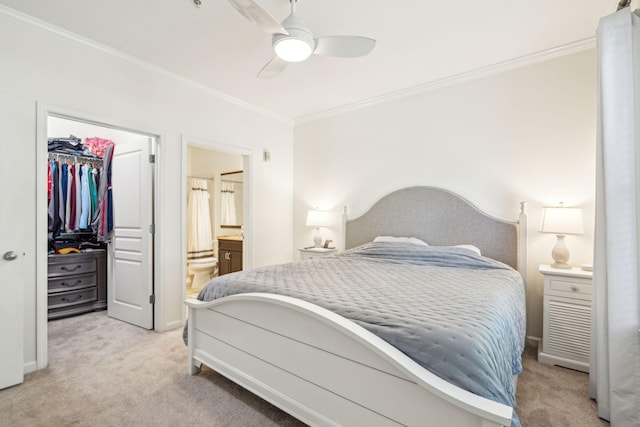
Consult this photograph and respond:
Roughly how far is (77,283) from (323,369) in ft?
11.5

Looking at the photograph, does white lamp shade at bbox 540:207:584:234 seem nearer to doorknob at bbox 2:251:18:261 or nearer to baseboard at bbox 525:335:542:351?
baseboard at bbox 525:335:542:351

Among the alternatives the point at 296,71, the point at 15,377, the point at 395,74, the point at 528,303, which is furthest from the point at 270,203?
the point at 528,303

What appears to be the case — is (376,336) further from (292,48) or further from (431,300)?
(292,48)

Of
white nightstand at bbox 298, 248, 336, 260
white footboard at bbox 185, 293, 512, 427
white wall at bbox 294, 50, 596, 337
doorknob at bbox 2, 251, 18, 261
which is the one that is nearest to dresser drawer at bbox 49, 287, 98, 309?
doorknob at bbox 2, 251, 18, 261

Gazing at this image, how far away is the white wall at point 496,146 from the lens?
2.55 metres

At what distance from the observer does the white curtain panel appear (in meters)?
1.61

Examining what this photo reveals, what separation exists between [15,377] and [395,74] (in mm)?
3845

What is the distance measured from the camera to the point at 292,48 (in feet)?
6.39

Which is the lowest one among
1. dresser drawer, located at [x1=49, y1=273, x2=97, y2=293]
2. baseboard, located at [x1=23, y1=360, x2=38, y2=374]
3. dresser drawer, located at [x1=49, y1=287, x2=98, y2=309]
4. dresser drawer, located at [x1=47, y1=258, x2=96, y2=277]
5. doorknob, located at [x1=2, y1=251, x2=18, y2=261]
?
baseboard, located at [x1=23, y1=360, x2=38, y2=374]

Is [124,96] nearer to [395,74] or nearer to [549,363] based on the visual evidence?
[395,74]

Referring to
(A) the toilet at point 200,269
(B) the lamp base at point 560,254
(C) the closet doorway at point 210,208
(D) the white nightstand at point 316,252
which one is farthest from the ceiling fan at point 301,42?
(A) the toilet at point 200,269

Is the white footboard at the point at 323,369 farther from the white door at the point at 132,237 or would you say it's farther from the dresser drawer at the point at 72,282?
the dresser drawer at the point at 72,282

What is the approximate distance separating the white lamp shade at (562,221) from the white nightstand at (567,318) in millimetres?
307

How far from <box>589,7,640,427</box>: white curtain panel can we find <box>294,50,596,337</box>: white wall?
93 centimetres
